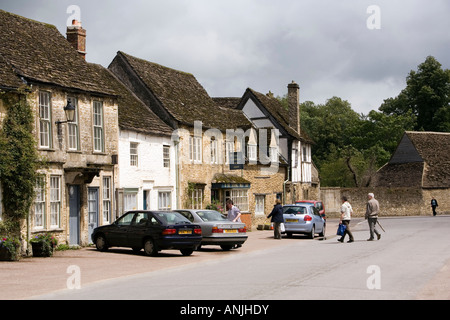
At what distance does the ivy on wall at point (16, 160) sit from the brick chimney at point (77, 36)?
920cm

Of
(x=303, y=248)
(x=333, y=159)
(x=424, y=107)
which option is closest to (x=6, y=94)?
(x=303, y=248)

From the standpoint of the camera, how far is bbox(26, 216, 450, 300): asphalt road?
11938 millimetres

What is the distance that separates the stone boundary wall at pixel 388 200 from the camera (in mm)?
62438

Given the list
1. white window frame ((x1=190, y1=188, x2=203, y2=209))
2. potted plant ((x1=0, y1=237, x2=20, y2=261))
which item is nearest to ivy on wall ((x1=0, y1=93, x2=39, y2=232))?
potted plant ((x1=0, y1=237, x2=20, y2=261))

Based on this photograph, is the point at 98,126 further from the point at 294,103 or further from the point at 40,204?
the point at 294,103

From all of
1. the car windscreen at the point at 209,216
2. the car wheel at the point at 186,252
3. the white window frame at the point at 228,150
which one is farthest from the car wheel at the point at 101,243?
the white window frame at the point at 228,150

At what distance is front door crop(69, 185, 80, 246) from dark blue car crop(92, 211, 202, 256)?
2773 mm

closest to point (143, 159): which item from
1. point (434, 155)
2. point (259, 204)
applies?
point (259, 204)

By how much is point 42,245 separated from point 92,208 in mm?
5432

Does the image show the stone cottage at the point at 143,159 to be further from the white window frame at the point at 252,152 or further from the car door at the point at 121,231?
the white window frame at the point at 252,152

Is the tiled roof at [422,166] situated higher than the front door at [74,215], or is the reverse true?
the tiled roof at [422,166]

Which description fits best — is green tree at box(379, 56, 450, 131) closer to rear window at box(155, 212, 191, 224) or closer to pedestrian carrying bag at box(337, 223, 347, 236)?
pedestrian carrying bag at box(337, 223, 347, 236)

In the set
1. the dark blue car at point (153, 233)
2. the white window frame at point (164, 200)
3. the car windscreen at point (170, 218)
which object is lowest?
the dark blue car at point (153, 233)
